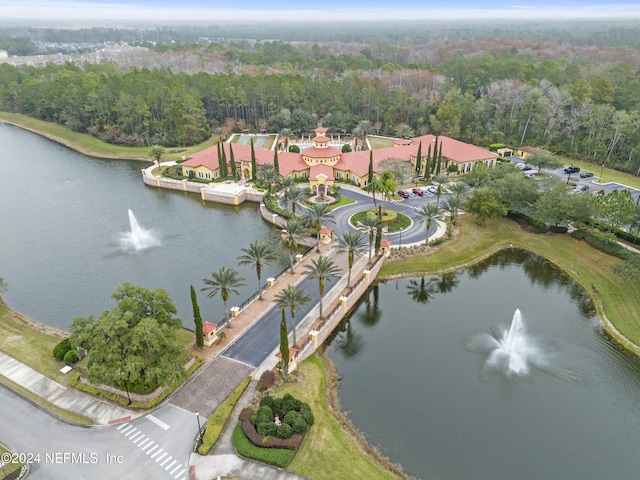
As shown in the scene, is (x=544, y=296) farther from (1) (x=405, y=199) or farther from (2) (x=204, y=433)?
(2) (x=204, y=433)

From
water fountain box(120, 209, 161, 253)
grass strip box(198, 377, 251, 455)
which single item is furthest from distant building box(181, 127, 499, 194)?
grass strip box(198, 377, 251, 455)

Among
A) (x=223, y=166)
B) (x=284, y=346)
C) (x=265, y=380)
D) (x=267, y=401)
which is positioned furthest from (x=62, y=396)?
(x=223, y=166)

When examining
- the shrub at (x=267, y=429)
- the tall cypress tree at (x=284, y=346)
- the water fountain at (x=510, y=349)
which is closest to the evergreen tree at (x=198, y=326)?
the tall cypress tree at (x=284, y=346)

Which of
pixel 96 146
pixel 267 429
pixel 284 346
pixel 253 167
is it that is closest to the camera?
pixel 267 429

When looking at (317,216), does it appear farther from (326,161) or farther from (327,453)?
(326,161)

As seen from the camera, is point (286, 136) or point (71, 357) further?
point (286, 136)

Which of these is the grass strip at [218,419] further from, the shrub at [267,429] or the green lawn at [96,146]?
the green lawn at [96,146]
